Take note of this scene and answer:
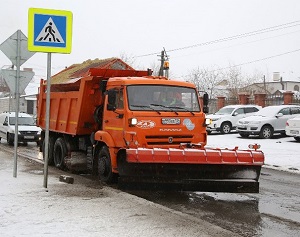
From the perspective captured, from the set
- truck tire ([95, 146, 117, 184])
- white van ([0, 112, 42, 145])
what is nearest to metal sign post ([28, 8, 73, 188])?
truck tire ([95, 146, 117, 184])

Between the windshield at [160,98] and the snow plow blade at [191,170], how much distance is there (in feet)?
4.73

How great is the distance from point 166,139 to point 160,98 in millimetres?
944

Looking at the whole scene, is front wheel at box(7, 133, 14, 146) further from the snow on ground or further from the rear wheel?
the rear wheel

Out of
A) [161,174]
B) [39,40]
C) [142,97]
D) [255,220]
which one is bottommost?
[255,220]

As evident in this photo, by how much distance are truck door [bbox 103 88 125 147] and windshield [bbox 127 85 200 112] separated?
0.89ft

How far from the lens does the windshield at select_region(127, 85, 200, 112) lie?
9.86 metres

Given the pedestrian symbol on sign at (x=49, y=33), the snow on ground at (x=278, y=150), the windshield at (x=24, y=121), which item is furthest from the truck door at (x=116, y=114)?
the windshield at (x=24, y=121)

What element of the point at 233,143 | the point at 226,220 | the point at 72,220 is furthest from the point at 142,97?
the point at 233,143

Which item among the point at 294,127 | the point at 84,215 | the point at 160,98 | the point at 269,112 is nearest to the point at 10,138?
the point at 269,112

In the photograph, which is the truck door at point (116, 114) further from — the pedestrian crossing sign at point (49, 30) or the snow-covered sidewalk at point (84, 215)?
the pedestrian crossing sign at point (49, 30)

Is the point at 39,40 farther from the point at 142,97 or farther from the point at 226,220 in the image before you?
the point at 226,220

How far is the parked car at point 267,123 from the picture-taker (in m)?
23.4

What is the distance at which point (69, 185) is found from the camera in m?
9.47

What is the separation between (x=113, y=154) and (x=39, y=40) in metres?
2.93
